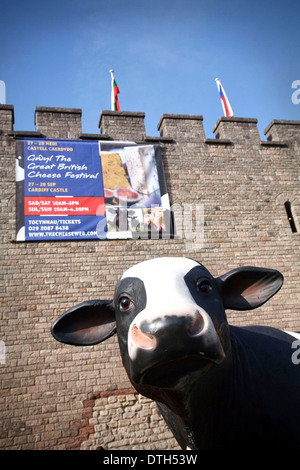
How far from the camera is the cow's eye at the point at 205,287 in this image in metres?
2.06

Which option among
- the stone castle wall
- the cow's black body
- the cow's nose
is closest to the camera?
the cow's nose

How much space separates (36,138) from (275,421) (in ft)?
24.4

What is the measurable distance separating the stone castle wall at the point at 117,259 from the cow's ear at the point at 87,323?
14.0ft

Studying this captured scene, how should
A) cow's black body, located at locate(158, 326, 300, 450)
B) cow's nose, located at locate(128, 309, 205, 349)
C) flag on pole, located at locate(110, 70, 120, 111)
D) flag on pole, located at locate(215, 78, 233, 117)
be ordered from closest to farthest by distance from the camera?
cow's nose, located at locate(128, 309, 205, 349), cow's black body, located at locate(158, 326, 300, 450), flag on pole, located at locate(110, 70, 120, 111), flag on pole, located at locate(215, 78, 233, 117)

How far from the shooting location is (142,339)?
63.2 inches

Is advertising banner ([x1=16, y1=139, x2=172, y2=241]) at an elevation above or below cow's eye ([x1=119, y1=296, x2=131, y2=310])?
above

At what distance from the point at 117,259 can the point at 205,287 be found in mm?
5279

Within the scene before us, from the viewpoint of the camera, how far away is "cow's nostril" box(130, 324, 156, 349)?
62.2 inches

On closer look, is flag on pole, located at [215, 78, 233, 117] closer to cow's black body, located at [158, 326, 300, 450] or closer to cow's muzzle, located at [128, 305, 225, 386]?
cow's black body, located at [158, 326, 300, 450]

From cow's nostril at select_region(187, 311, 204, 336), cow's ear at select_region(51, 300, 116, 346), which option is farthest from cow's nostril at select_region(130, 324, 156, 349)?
cow's ear at select_region(51, 300, 116, 346)

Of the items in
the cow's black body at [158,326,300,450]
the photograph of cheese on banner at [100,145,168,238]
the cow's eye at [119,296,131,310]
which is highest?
the photograph of cheese on banner at [100,145,168,238]

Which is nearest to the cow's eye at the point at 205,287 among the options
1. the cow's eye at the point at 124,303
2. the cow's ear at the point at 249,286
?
the cow's ear at the point at 249,286

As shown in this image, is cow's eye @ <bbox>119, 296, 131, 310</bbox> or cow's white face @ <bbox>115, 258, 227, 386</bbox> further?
cow's eye @ <bbox>119, 296, 131, 310</bbox>

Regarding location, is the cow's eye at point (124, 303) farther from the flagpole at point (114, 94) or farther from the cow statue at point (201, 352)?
the flagpole at point (114, 94)
